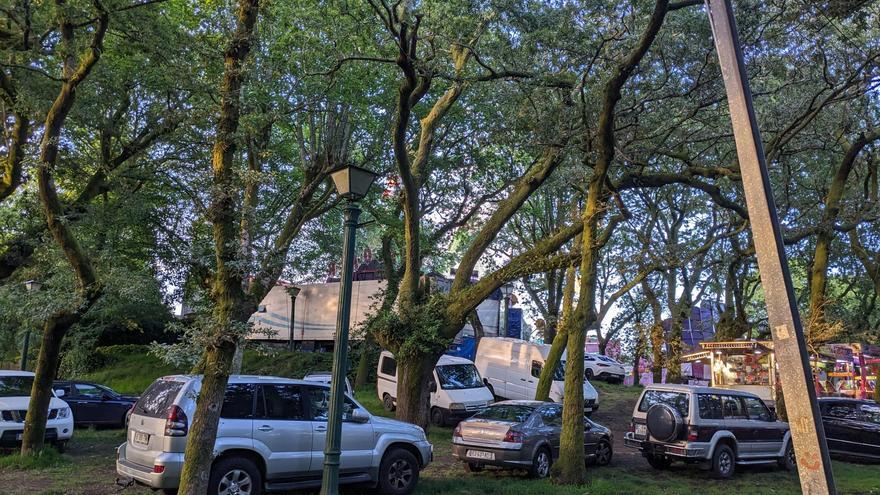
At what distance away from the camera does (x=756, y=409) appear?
13133 millimetres

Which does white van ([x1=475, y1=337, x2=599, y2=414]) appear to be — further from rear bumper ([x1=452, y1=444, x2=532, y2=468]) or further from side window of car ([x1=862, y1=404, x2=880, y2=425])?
rear bumper ([x1=452, y1=444, x2=532, y2=468])

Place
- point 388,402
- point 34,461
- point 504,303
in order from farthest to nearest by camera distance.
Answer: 1. point 504,303
2. point 388,402
3. point 34,461

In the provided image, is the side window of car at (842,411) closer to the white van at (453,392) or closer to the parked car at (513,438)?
the parked car at (513,438)

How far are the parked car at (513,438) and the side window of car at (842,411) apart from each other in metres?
7.33

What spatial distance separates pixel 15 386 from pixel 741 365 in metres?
19.8

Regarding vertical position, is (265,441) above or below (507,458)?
above

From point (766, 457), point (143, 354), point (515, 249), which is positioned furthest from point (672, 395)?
point (143, 354)

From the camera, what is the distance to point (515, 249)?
28.9 metres

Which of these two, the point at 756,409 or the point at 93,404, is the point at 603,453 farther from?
the point at 93,404

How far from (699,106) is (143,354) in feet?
84.4

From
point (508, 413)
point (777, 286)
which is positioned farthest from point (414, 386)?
point (777, 286)

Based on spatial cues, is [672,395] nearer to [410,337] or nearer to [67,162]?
[410,337]

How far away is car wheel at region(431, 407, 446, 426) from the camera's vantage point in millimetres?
18047

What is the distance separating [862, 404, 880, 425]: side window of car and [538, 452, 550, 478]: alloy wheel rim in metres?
8.85
